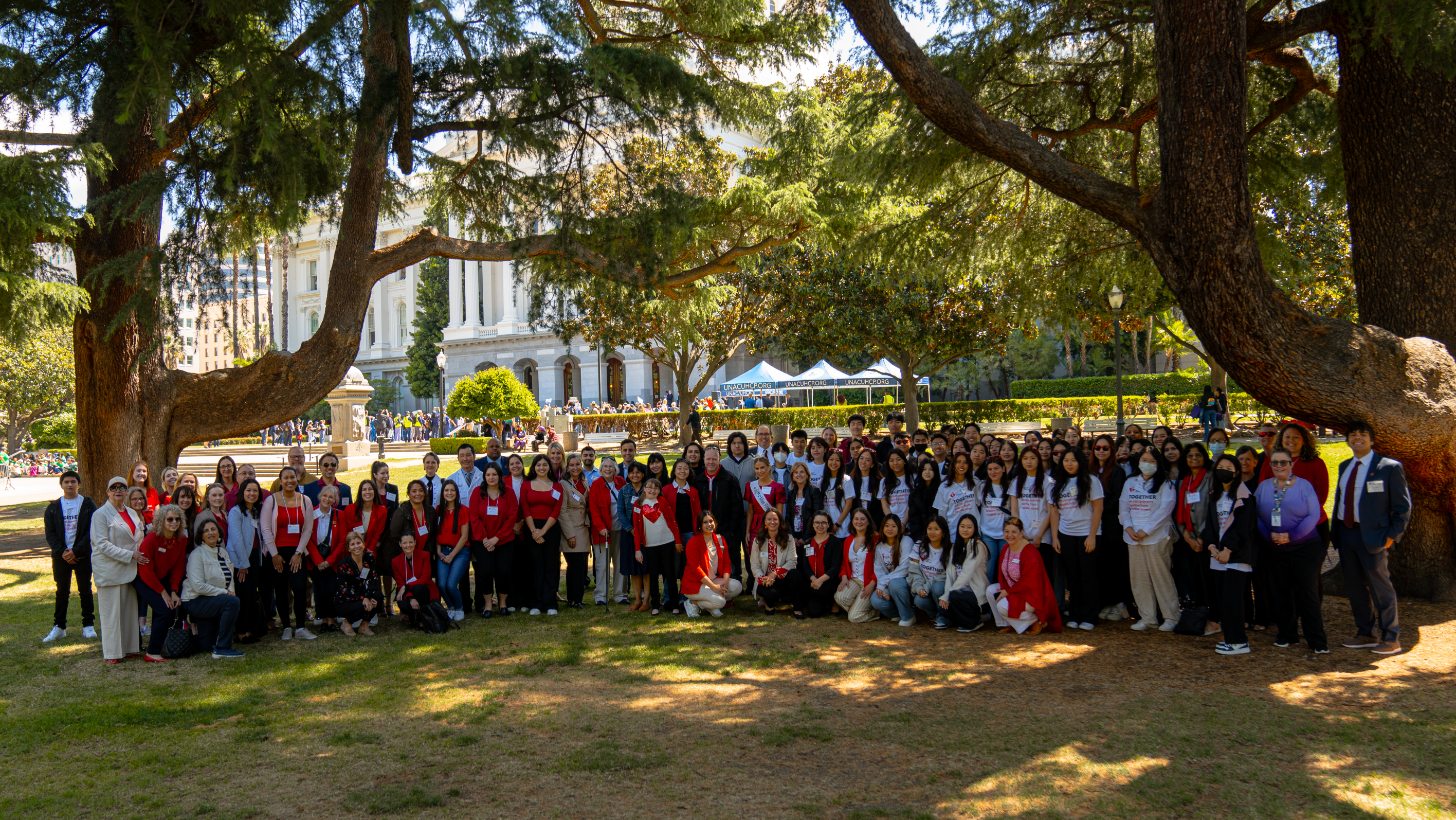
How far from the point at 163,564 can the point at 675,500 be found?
4348 millimetres

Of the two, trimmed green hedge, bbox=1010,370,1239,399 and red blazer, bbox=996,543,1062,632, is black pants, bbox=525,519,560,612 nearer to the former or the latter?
red blazer, bbox=996,543,1062,632

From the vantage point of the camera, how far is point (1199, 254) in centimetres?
718

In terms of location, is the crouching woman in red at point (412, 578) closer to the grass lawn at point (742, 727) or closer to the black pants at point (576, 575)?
the grass lawn at point (742, 727)

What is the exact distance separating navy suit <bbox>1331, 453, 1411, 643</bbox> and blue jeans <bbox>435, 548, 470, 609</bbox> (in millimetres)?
7318

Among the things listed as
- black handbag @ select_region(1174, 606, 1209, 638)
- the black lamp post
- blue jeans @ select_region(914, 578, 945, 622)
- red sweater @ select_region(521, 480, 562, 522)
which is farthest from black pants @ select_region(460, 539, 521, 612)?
the black lamp post

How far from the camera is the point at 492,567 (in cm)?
880

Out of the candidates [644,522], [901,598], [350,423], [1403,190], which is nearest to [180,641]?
[644,522]

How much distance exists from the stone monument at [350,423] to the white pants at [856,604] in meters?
20.8

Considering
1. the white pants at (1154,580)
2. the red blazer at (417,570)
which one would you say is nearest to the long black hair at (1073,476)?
the white pants at (1154,580)

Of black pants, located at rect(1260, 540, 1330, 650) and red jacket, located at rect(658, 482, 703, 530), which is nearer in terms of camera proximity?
black pants, located at rect(1260, 540, 1330, 650)

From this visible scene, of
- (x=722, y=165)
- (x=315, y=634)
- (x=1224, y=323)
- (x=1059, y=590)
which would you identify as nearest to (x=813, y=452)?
(x=1059, y=590)

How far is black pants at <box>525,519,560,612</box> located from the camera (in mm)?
8891

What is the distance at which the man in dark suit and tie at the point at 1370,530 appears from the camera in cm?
668

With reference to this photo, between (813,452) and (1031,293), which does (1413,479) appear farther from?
(1031,293)
